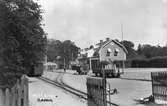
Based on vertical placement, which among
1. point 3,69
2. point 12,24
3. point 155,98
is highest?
point 12,24

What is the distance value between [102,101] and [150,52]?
134917 mm

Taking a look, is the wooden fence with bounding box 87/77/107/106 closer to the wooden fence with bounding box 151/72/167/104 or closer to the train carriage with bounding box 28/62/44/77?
the wooden fence with bounding box 151/72/167/104

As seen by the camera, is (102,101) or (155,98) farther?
(155,98)

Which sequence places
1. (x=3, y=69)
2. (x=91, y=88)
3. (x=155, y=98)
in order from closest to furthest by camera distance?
(x=91, y=88)
(x=3, y=69)
(x=155, y=98)

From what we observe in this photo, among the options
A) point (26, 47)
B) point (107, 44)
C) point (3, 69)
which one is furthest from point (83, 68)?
point (3, 69)

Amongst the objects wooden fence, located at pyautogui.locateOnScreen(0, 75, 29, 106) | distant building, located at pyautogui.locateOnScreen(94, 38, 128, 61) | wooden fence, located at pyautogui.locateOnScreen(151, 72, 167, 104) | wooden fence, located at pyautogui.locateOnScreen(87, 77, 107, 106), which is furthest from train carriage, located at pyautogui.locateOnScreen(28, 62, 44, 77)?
distant building, located at pyautogui.locateOnScreen(94, 38, 128, 61)

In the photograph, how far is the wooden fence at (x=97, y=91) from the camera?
629cm

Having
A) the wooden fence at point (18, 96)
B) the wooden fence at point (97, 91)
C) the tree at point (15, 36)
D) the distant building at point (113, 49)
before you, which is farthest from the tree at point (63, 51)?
the wooden fence at point (97, 91)

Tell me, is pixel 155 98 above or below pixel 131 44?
below

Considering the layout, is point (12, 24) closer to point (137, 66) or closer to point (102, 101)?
point (102, 101)

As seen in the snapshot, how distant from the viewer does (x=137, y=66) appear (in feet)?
330

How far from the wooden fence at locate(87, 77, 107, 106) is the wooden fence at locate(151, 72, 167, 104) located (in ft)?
26.2

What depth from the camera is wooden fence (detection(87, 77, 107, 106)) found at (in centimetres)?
629

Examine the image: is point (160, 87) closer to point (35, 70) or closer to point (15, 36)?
point (15, 36)
